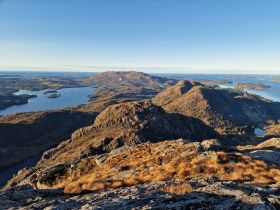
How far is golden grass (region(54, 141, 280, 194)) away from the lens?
102 ft

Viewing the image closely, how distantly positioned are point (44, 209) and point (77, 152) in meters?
143

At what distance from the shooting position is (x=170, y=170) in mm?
35781

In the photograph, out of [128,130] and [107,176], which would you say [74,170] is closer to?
[107,176]

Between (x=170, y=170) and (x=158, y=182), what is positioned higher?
(x=158, y=182)

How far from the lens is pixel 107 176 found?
126 ft

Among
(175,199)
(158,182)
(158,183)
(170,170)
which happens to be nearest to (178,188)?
(158,183)

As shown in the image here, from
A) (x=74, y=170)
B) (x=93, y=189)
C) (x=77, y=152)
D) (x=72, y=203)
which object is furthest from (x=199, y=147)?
(x=77, y=152)

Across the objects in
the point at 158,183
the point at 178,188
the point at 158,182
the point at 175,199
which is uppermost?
the point at 175,199

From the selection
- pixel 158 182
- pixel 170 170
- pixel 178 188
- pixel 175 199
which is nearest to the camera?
pixel 175 199

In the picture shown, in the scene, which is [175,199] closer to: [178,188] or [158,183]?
[178,188]

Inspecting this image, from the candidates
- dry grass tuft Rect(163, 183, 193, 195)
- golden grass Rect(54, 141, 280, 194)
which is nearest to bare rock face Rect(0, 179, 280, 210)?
dry grass tuft Rect(163, 183, 193, 195)

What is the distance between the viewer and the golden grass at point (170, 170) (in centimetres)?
3103

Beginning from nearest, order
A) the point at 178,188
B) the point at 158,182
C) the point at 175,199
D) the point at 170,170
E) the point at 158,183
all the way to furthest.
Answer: the point at 175,199, the point at 178,188, the point at 158,183, the point at 158,182, the point at 170,170

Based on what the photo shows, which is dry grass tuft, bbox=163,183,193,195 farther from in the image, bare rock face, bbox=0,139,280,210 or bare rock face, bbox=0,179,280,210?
bare rock face, bbox=0,179,280,210
